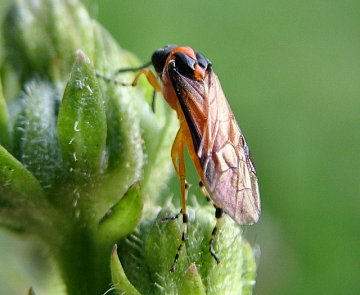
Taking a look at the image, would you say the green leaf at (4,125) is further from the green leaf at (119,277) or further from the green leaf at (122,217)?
the green leaf at (119,277)

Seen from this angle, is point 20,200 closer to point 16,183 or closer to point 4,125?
point 16,183

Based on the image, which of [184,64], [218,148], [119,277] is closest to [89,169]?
[119,277]

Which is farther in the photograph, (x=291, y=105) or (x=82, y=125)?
(x=291, y=105)

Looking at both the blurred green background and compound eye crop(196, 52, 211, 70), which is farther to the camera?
the blurred green background

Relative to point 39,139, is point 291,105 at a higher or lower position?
lower

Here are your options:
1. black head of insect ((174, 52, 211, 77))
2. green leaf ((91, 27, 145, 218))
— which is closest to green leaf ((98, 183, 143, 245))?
green leaf ((91, 27, 145, 218))

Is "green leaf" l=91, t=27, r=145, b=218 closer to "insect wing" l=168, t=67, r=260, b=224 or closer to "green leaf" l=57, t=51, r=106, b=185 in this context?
"green leaf" l=57, t=51, r=106, b=185

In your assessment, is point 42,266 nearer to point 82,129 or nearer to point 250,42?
point 82,129
